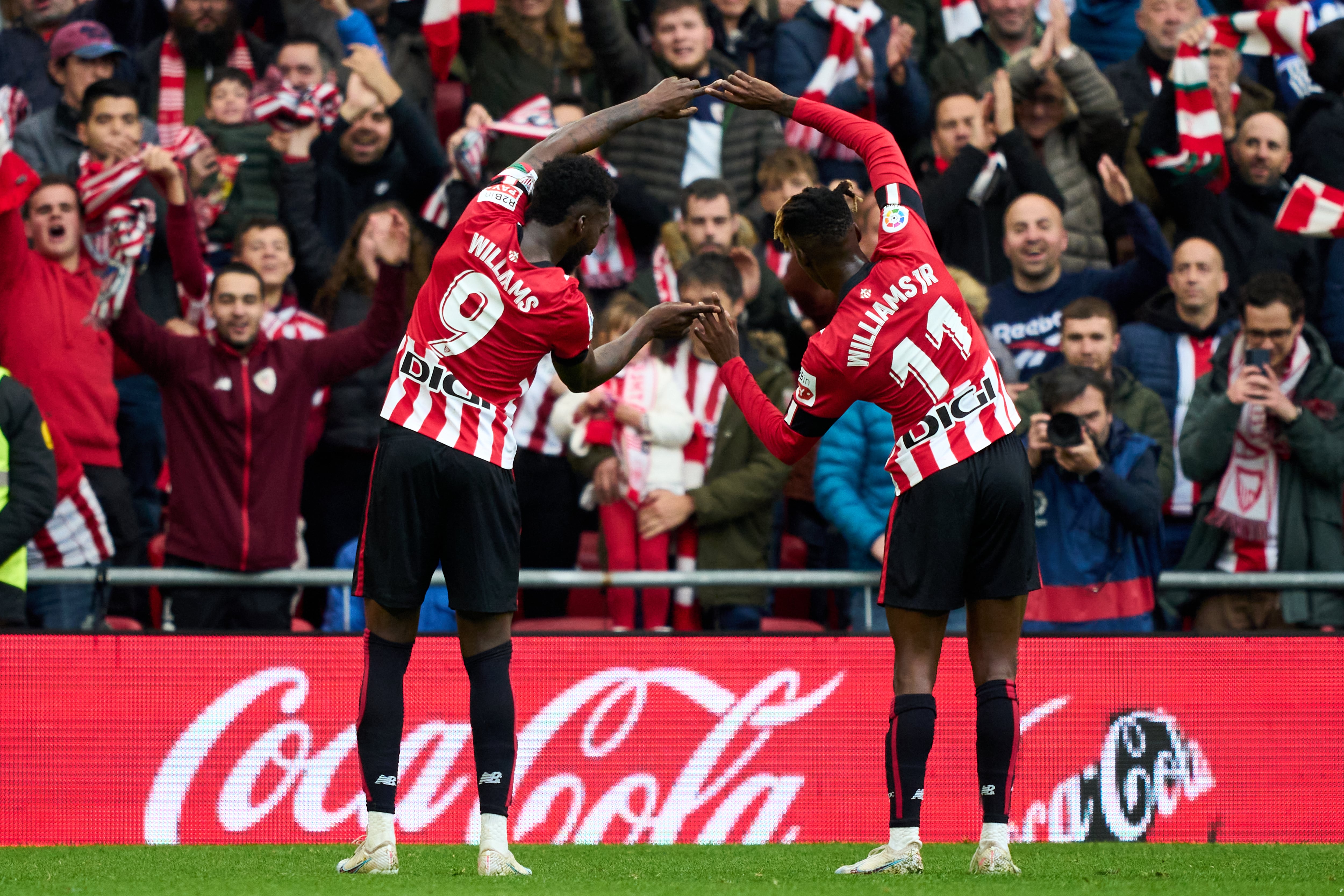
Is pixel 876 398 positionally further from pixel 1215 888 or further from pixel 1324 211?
pixel 1324 211

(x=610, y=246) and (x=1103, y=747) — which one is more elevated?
(x=610, y=246)

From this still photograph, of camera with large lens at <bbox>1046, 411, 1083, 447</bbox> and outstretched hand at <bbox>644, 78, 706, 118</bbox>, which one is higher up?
outstretched hand at <bbox>644, 78, 706, 118</bbox>

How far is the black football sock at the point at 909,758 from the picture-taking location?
5.25 meters

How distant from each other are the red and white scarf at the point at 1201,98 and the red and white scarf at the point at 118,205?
571 centimetres

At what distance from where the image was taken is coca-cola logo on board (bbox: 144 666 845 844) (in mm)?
6824

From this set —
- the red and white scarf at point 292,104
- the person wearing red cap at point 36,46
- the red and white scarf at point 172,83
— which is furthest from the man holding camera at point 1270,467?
the person wearing red cap at point 36,46

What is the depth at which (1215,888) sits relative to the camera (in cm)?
503

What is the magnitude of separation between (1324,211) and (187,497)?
622 cm

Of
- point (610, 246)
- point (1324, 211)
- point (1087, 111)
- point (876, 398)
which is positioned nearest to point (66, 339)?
point (610, 246)

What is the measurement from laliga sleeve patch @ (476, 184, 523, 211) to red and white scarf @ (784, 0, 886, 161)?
4.65 meters

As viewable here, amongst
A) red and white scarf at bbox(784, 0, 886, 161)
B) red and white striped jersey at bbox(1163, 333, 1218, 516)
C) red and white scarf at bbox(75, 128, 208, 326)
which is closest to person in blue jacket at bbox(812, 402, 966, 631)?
red and white striped jersey at bbox(1163, 333, 1218, 516)

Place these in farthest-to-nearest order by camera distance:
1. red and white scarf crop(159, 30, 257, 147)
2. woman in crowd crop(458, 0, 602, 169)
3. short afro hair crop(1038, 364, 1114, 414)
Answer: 1. red and white scarf crop(159, 30, 257, 147)
2. woman in crowd crop(458, 0, 602, 169)
3. short afro hair crop(1038, 364, 1114, 414)

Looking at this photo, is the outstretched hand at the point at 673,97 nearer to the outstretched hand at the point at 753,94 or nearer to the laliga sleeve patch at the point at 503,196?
the outstretched hand at the point at 753,94

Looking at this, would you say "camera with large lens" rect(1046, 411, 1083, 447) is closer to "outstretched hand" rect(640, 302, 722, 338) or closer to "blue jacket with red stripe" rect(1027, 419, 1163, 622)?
"blue jacket with red stripe" rect(1027, 419, 1163, 622)
